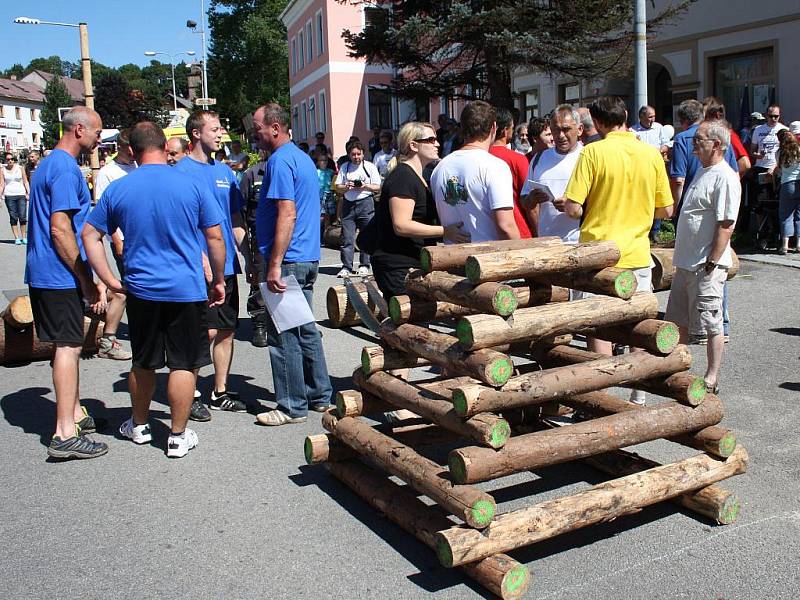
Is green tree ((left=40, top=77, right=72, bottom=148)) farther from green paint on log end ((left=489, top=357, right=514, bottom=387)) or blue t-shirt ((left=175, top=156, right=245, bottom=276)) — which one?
green paint on log end ((left=489, top=357, right=514, bottom=387))

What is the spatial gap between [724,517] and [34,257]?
173 inches

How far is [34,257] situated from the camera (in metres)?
5.59

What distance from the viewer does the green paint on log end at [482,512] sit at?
363cm

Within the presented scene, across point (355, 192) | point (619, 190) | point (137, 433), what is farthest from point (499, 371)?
point (355, 192)

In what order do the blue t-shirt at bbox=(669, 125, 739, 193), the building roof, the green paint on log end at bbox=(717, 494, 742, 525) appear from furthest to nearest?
the building roof < the blue t-shirt at bbox=(669, 125, 739, 193) < the green paint on log end at bbox=(717, 494, 742, 525)

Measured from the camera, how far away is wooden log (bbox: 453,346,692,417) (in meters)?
3.84

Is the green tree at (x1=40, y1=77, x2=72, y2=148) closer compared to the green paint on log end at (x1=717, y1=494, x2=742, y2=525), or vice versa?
the green paint on log end at (x1=717, y1=494, x2=742, y2=525)

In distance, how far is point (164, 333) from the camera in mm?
5383

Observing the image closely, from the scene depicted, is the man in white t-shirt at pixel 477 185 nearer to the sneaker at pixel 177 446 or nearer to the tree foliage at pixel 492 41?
the sneaker at pixel 177 446

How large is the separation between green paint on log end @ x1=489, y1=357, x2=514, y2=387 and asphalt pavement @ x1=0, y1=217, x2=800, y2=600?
34.3 inches

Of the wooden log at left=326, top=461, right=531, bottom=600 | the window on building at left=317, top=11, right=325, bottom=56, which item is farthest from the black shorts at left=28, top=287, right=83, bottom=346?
the window on building at left=317, top=11, right=325, bottom=56

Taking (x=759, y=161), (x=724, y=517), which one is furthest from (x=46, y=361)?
(x=759, y=161)

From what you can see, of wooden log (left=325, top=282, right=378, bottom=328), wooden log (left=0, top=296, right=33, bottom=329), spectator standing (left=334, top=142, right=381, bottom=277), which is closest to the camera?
wooden log (left=0, top=296, right=33, bottom=329)

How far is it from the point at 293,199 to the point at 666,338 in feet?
8.76
